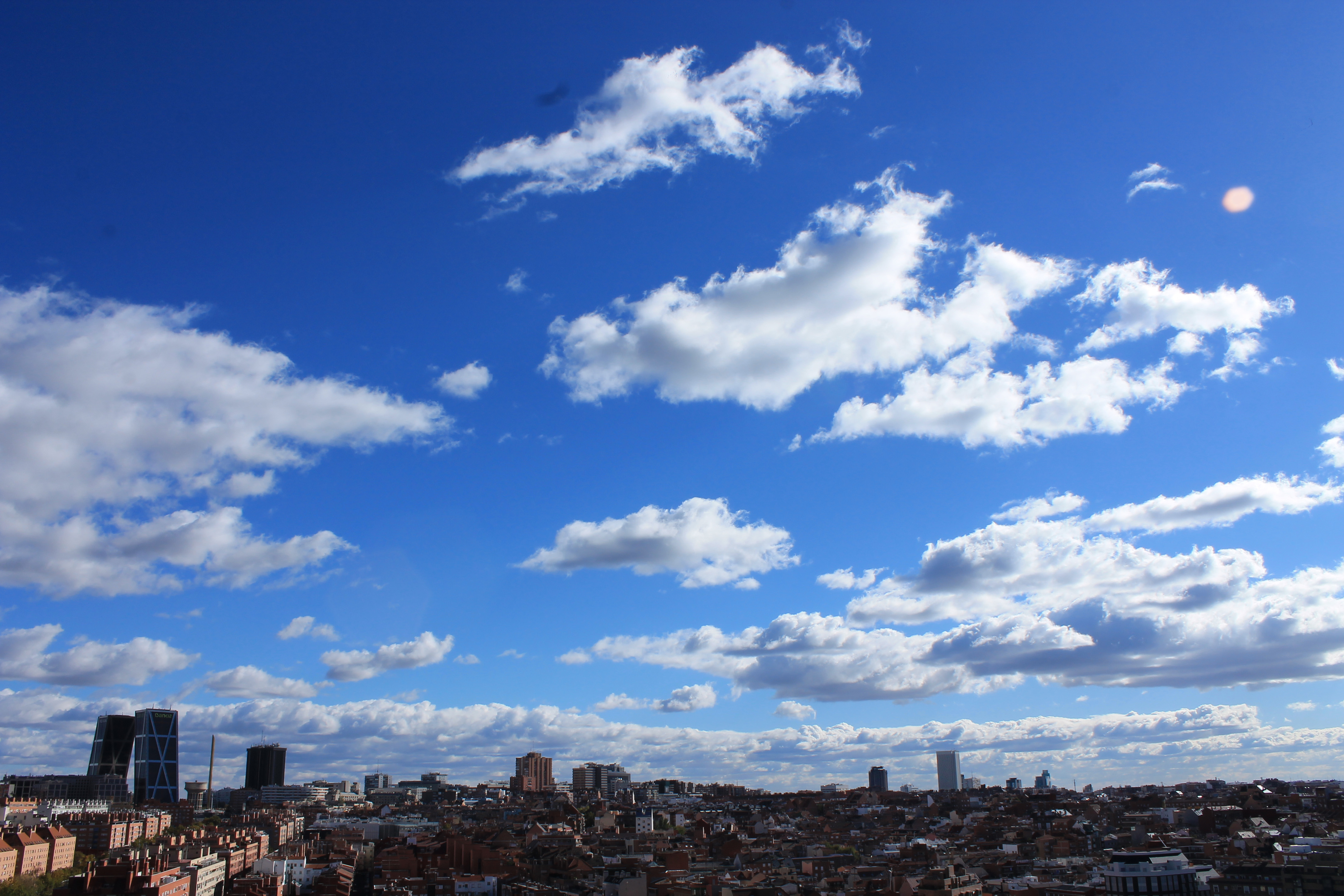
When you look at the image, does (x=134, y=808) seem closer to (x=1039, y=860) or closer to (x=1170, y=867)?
(x=1039, y=860)

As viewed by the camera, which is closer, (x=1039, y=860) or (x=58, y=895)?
(x=58, y=895)

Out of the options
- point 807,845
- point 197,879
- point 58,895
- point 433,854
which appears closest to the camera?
point 58,895

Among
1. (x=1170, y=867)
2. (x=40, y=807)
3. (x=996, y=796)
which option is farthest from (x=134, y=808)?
(x=1170, y=867)

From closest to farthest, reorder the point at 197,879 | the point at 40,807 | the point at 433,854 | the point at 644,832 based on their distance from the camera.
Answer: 1. the point at 197,879
2. the point at 433,854
3. the point at 644,832
4. the point at 40,807

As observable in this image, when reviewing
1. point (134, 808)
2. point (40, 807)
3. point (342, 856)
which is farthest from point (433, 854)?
point (134, 808)

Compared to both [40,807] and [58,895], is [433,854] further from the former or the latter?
[40,807]

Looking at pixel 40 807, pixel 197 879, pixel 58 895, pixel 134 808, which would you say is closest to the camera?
pixel 58 895

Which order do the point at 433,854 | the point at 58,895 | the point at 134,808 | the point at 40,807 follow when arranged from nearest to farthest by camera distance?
the point at 58,895 → the point at 433,854 → the point at 40,807 → the point at 134,808

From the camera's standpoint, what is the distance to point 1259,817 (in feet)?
411

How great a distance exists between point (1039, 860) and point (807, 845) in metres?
23.5

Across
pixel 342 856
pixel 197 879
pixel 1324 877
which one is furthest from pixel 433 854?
pixel 1324 877

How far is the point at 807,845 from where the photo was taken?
111562mm

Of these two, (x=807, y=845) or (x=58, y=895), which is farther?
(x=807, y=845)

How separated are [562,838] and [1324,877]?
70081 mm
